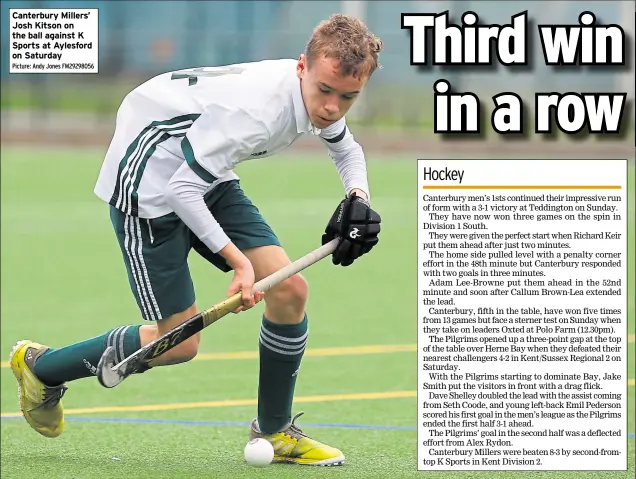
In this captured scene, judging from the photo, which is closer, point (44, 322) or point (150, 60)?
point (44, 322)

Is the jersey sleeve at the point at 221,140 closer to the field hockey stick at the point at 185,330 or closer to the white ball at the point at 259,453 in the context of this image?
the field hockey stick at the point at 185,330

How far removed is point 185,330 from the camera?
4.32 meters

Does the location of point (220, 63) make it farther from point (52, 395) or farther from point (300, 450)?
point (300, 450)

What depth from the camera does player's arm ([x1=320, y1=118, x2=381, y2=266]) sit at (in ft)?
14.3

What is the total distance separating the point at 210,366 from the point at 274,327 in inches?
84.2

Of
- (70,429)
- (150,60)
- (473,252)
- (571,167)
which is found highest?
(150,60)

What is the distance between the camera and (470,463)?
4355 millimetres

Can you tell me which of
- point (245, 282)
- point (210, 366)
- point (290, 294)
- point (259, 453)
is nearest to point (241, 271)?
point (245, 282)

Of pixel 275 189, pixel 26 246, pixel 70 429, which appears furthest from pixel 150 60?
pixel 70 429

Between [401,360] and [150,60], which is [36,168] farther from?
[401,360]

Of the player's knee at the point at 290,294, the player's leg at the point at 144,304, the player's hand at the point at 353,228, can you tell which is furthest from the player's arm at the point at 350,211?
the player's leg at the point at 144,304

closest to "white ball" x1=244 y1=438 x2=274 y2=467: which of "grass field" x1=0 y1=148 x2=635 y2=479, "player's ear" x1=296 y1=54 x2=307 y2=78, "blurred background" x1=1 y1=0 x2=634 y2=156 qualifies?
"grass field" x1=0 y1=148 x2=635 y2=479

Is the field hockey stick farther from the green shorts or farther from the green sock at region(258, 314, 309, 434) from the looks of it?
the green sock at region(258, 314, 309, 434)

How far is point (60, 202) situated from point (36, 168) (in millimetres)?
3075
